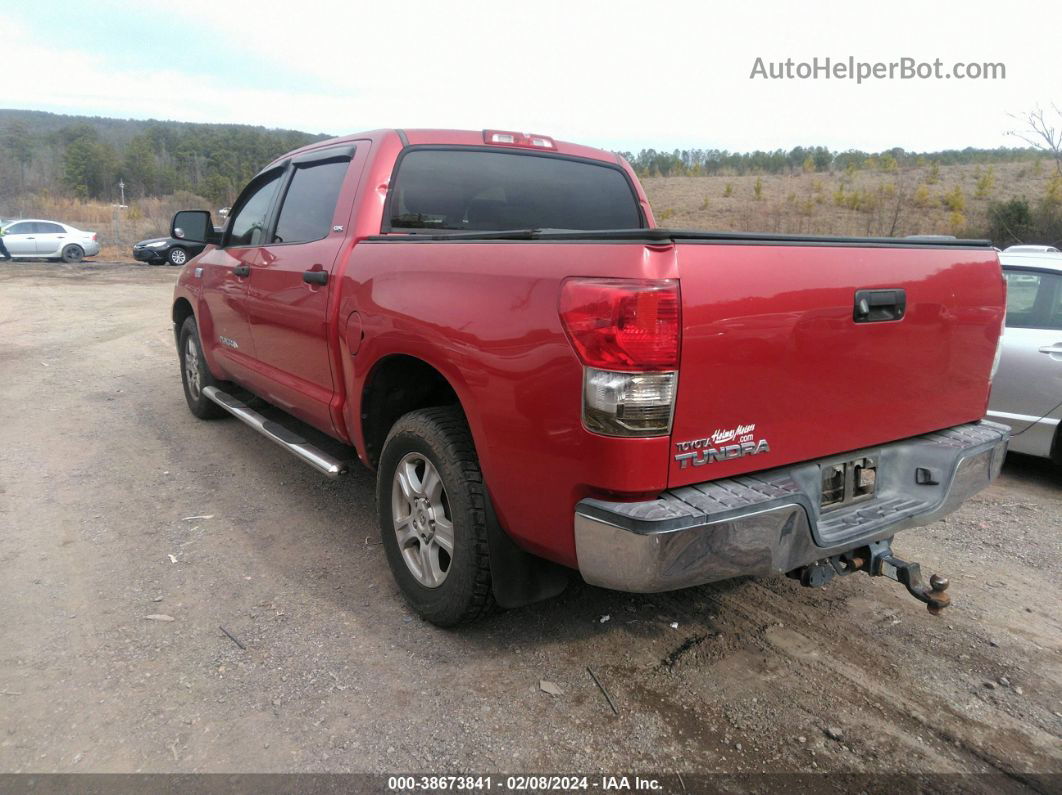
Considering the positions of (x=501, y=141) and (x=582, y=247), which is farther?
(x=501, y=141)

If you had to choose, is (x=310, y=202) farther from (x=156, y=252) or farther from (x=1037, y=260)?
(x=156, y=252)

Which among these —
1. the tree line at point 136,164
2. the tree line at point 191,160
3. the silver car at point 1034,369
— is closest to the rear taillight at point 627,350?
the silver car at point 1034,369

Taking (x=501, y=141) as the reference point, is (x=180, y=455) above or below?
below

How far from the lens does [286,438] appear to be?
13.7 feet

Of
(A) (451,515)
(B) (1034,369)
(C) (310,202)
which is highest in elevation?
(C) (310,202)

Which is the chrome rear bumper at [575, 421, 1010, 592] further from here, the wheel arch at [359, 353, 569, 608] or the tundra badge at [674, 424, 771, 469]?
the wheel arch at [359, 353, 569, 608]

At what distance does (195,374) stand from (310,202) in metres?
2.80

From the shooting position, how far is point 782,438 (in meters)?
2.40

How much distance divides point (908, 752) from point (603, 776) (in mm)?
985

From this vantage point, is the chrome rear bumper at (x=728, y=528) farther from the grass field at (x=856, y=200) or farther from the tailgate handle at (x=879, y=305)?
the grass field at (x=856, y=200)

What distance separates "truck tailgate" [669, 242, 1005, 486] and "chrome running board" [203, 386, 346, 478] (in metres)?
2.02

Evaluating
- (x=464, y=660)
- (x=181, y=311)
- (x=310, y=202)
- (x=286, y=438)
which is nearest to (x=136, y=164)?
(x=181, y=311)

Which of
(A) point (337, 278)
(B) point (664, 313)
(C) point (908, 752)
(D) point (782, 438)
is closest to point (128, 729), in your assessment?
(A) point (337, 278)

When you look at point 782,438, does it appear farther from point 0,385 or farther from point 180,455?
point 0,385
